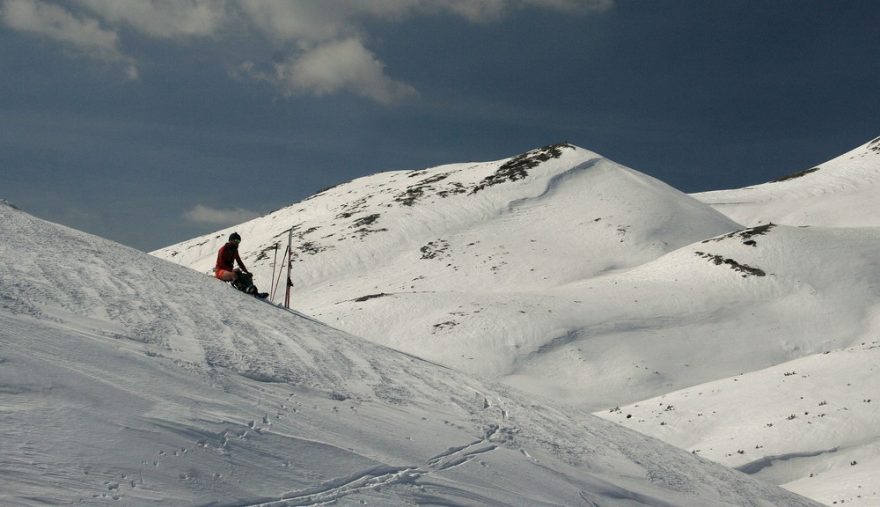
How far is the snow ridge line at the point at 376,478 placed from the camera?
7242 mm

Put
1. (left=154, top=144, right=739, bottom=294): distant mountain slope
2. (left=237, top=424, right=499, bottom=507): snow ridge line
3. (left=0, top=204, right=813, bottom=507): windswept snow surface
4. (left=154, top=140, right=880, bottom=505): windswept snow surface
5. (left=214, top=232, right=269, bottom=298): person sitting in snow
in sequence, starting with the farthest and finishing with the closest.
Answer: (left=154, top=144, right=739, bottom=294): distant mountain slope → (left=154, top=140, right=880, bottom=505): windswept snow surface → (left=214, top=232, right=269, bottom=298): person sitting in snow → (left=237, top=424, right=499, bottom=507): snow ridge line → (left=0, top=204, right=813, bottom=507): windswept snow surface

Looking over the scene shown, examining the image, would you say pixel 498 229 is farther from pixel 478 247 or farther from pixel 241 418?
pixel 241 418

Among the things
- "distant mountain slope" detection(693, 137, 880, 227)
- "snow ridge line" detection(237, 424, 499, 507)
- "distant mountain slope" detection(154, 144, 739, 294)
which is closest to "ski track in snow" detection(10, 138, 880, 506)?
"snow ridge line" detection(237, 424, 499, 507)

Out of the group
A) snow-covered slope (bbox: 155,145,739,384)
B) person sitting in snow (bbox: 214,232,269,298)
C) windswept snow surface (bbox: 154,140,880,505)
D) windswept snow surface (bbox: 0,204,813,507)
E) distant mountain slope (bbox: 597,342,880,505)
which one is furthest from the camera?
snow-covered slope (bbox: 155,145,739,384)

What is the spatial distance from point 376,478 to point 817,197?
338 feet

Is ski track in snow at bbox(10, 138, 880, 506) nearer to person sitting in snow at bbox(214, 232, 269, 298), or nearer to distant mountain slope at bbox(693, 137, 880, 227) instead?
person sitting in snow at bbox(214, 232, 269, 298)

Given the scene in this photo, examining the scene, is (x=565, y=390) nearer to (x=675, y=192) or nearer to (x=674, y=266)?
(x=674, y=266)

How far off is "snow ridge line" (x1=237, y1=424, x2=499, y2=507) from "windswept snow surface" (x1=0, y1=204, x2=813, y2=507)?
0.08 feet

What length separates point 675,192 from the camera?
78812mm

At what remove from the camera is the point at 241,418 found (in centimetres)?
856

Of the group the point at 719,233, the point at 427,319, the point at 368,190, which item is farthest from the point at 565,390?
the point at 368,190

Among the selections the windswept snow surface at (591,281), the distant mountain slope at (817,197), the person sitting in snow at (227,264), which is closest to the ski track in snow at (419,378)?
the windswept snow surface at (591,281)

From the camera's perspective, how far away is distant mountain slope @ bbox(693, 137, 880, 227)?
85812 mm

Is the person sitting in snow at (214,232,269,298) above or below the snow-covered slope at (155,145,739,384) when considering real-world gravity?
below
